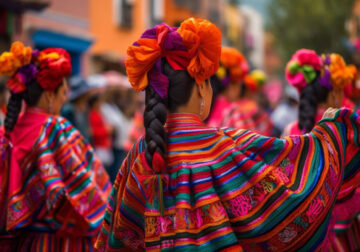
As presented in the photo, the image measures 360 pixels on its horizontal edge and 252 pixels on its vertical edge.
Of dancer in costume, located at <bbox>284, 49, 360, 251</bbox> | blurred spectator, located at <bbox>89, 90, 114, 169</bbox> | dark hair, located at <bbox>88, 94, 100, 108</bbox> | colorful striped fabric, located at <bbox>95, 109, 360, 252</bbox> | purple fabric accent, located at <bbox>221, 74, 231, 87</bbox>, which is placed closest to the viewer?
colorful striped fabric, located at <bbox>95, 109, 360, 252</bbox>

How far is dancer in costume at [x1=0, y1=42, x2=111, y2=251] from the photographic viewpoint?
4430mm

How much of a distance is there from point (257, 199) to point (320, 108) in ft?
6.15

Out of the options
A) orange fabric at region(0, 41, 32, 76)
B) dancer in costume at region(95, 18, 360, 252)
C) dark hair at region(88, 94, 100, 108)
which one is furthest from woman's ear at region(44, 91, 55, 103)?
dark hair at region(88, 94, 100, 108)

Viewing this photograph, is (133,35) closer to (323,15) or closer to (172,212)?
(323,15)

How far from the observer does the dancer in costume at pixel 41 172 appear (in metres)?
4.43

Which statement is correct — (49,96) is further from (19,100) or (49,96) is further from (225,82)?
(225,82)

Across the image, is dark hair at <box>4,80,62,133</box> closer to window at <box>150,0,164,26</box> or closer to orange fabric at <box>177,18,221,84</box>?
orange fabric at <box>177,18,221,84</box>

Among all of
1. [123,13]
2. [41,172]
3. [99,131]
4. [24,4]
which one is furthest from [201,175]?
[123,13]

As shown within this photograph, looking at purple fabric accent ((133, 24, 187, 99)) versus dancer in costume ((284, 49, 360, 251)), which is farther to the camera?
dancer in costume ((284, 49, 360, 251))

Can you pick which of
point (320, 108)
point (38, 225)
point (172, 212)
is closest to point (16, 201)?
point (38, 225)

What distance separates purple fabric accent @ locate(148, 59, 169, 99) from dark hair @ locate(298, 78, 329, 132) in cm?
185

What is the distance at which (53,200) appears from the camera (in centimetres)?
434

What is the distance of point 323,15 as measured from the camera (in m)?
25.2

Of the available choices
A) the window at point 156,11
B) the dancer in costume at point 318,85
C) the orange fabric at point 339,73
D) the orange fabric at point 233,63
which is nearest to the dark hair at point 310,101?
the dancer in costume at point 318,85
